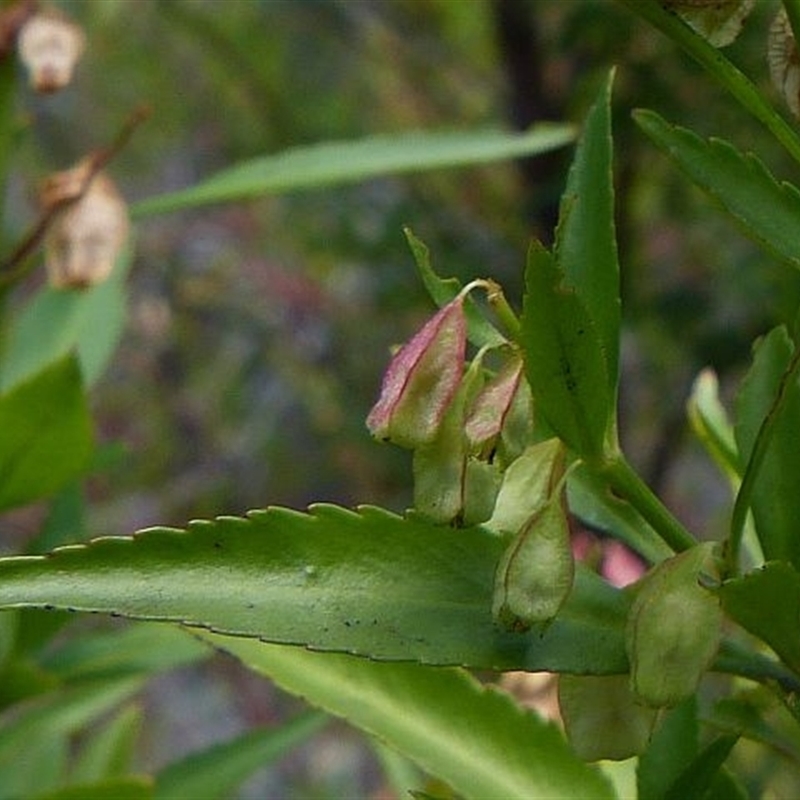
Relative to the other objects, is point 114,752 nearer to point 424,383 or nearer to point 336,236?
point 424,383

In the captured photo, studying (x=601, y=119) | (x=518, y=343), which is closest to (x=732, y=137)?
(x=601, y=119)

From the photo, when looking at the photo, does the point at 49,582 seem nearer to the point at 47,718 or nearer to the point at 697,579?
the point at 697,579

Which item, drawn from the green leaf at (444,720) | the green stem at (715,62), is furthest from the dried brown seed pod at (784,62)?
the green leaf at (444,720)

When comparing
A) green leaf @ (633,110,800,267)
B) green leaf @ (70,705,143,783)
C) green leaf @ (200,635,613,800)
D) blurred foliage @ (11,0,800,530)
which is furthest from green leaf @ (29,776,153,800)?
blurred foliage @ (11,0,800,530)

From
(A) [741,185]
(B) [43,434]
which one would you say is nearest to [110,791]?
(B) [43,434]

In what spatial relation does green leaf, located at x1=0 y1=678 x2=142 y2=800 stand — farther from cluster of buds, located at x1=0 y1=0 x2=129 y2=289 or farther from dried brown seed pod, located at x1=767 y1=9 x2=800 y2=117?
dried brown seed pod, located at x1=767 y1=9 x2=800 y2=117

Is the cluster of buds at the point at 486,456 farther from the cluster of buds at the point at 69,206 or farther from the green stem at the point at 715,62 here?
the cluster of buds at the point at 69,206

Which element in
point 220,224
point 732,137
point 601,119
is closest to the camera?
point 601,119
